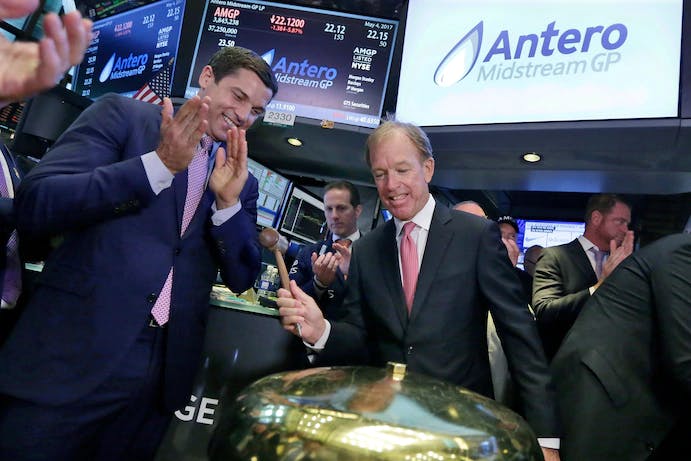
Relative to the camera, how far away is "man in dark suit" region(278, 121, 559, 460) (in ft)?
4.61

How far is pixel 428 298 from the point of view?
4.92ft

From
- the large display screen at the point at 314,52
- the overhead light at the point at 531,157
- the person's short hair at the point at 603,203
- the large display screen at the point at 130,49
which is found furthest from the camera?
the large display screen at the point at 130,49

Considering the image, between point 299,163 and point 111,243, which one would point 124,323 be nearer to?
point 111,243

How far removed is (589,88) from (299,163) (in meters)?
2.63

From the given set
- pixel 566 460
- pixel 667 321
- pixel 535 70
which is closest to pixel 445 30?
pixel 535 70

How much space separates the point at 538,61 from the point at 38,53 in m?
3.27

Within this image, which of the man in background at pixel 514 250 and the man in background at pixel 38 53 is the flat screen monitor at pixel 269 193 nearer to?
the man in background at pixel 514 250

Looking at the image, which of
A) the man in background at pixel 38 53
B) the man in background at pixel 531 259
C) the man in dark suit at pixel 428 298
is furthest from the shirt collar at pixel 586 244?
the man in background at pixel 38 53

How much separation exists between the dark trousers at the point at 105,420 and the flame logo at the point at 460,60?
2863 millimetres

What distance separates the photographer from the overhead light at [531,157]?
3.70 metres

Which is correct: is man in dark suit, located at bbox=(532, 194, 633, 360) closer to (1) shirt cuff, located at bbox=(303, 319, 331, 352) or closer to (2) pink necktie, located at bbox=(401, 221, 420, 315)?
(2) pink necktie, located at bbox=(401, 221, 420, 315)

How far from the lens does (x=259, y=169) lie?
4.46m

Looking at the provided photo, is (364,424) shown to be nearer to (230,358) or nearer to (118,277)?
(118,277)

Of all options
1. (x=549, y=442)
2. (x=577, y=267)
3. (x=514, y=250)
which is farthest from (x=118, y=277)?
(x=514, y=250)
